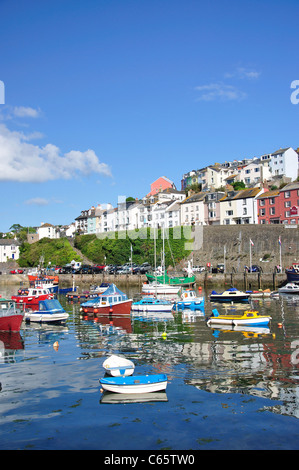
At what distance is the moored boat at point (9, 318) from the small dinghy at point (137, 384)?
1444cm

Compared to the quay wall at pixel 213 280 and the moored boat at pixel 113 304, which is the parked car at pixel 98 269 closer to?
the quay wall at pixel 213 280

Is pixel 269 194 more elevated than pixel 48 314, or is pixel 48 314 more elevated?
pixel 269 194

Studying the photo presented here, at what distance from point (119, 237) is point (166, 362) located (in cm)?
6832

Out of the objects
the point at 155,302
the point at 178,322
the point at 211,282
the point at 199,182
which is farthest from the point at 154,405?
the point at 199,182

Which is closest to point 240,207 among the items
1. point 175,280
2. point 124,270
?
point 124,270

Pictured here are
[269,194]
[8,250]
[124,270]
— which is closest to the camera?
[124,270]

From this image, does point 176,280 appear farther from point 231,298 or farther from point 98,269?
point 98,269

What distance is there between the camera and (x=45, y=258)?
9931cm

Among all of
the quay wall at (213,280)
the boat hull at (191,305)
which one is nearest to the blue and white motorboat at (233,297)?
the boat hull at (191,305)

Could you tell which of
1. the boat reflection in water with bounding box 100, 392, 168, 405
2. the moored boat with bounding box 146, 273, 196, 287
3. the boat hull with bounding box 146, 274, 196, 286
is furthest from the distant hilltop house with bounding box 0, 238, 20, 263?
the boat reflection in water with bounding box 100, 392, 168, 405

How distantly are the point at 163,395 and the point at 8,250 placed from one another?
118426 millimetres

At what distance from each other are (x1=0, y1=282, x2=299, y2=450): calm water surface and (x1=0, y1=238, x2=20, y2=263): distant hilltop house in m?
102

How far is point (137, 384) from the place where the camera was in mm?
14641
